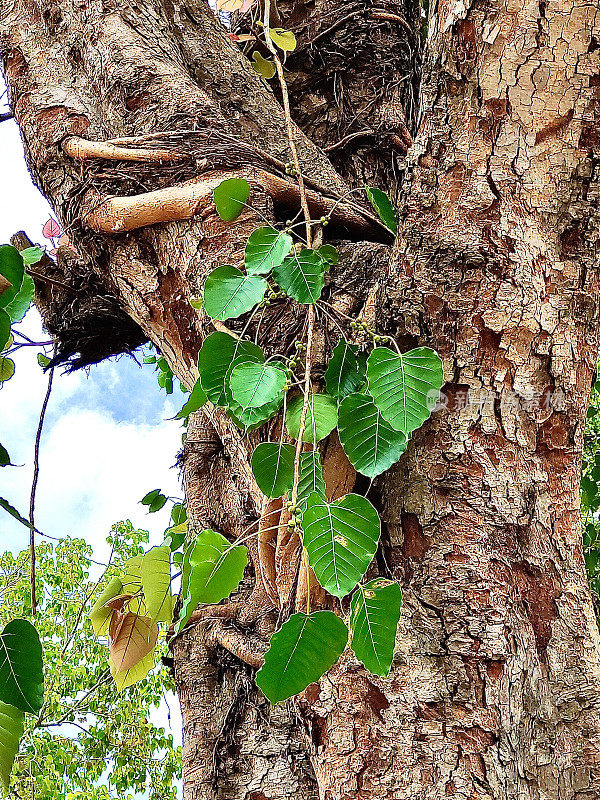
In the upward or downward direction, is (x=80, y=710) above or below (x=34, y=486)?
below

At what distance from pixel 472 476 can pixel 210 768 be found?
1.92 ft

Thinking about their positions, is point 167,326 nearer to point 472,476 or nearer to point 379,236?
point 379,236

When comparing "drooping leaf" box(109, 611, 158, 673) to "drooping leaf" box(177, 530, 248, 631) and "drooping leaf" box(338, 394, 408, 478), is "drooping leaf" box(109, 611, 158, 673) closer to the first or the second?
"drooping leaf" box(177, 530, 248, 631)

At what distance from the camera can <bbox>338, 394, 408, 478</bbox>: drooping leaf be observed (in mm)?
619

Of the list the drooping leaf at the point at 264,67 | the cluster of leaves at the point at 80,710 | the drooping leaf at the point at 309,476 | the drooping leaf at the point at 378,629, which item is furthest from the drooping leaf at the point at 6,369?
the cluster of leaves at the point at 80,710

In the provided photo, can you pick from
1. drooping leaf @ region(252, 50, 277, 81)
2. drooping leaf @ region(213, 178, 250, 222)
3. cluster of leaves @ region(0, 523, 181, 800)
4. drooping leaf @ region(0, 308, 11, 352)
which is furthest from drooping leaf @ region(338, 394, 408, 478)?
cluster of leaves @ region(0, 523, 181, 800)

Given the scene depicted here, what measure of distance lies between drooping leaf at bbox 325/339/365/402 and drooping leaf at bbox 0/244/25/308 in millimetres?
345

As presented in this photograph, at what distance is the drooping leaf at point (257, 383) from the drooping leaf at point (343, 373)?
63 mm

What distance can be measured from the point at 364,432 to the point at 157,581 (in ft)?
1.25

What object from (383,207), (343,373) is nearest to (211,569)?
(343,373)

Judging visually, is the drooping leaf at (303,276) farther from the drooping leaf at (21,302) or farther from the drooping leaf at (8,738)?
the drooping leaf at (8,738)

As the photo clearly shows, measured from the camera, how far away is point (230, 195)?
729 millimetres

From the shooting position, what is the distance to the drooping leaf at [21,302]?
771 millimetres

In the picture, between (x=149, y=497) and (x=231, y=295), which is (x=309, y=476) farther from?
(x=149, y=497)
